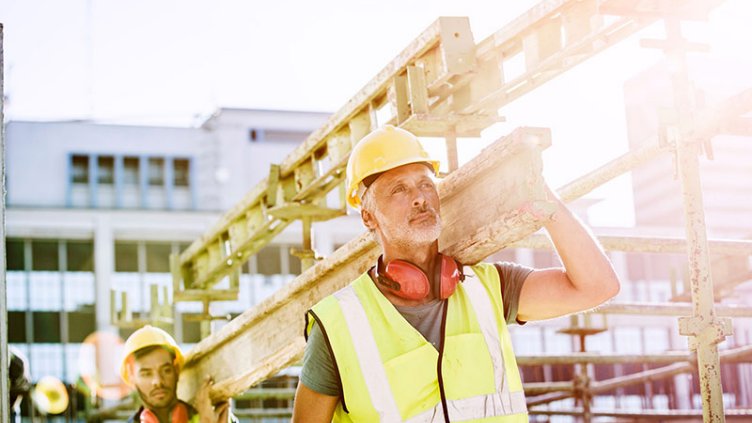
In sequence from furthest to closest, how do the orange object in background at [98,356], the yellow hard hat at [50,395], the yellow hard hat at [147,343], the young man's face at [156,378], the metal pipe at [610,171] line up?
the orange object in background at [98,356]
the yellow hard hat at [50,395]
the yellow hard hat at [147,343]
the young man's face at [156,378]
the metal pipe at [610,171]

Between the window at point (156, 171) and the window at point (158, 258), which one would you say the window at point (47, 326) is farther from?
the window at point (156, 171)

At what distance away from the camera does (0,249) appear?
3.30 m

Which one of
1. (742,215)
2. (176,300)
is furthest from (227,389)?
(742,215)

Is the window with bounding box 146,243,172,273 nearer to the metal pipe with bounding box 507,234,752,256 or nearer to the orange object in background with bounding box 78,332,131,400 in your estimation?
the orange object in background with bounding box 78,332,131,400

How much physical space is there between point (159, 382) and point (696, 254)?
3.94 meters

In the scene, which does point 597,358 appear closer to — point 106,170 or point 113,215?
point 113,215

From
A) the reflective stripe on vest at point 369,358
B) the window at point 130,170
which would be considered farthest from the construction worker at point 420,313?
the window at point 130,170

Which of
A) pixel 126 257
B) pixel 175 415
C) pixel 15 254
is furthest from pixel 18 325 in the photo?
pixel 175 415

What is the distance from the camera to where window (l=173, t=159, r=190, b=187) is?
37.9 meters

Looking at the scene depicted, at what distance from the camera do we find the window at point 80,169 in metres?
36.9

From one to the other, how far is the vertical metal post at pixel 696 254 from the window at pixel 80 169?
34.8 m

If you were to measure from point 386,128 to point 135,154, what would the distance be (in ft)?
114

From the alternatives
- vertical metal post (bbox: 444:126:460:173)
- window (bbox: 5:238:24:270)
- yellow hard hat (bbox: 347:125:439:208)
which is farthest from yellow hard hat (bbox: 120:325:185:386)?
window (bbox: 5:238:24:270)

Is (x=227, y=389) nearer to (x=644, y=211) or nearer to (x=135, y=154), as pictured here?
(x=135, y=154)
